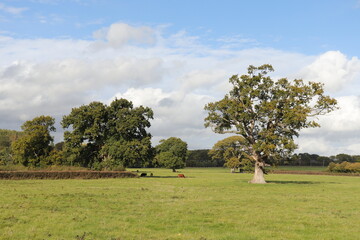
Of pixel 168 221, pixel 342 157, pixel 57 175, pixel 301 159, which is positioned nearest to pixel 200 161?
pixel 301 159

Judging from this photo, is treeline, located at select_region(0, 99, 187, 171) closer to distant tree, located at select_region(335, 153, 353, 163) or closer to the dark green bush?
the dark green bush

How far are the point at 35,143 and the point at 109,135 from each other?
16.9 metres

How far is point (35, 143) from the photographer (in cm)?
7875

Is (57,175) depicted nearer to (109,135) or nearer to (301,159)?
(109,135)

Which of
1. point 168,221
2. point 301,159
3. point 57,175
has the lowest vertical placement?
point 168,221

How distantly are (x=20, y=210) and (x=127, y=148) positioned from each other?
161 ft

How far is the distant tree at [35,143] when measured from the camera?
7725 cm

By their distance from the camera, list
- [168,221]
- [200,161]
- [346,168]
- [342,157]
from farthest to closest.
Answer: [200,161] → [342,157] → [346,168] → [168,221]

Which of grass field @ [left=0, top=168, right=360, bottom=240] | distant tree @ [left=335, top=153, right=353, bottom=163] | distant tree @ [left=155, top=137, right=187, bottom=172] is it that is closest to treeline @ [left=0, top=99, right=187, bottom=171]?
distant tree @ [left=155, top=137, right=187, bottom=172]

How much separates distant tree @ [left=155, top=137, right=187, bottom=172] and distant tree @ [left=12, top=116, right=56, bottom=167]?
113 feet

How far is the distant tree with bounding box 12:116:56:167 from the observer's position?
77.2m

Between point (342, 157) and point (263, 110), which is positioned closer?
point (263, 110)

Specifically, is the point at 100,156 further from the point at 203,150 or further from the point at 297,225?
the point at 203,150

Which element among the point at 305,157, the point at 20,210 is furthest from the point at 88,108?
the point at 305,157
